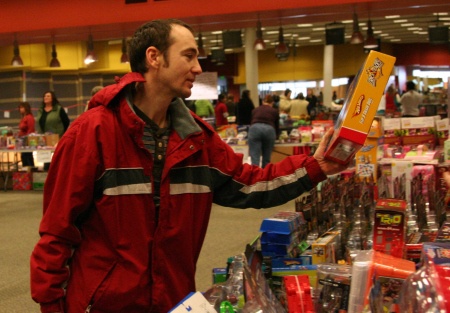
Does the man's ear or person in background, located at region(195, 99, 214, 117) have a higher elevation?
the man's ear

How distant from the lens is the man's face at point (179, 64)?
2014mm

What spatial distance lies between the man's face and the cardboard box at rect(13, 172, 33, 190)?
32.4ft

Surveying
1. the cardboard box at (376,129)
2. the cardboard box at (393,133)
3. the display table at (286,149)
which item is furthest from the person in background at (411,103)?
the cardboard box at (376,129)

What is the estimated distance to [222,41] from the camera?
11266 millimetres

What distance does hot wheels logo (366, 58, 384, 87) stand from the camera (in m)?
1.90

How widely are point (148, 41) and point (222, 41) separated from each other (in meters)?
9.39

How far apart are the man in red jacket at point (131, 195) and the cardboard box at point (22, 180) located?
977cm

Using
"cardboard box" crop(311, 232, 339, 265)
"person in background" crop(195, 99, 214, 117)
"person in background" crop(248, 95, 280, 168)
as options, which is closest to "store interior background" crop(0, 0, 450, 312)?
"person in background" crop(248, 95, 280, 168)

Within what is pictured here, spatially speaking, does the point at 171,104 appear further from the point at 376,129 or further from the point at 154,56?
the point at 376,129

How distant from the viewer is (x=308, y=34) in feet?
73.3

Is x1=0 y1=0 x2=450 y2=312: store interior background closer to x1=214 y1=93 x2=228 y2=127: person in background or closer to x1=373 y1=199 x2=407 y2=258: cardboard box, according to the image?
x1=214 y1=93 x2=228 y2=127: person in background

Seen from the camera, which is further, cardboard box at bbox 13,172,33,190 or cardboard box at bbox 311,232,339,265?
cardboard box at bbox 13,172,33,190

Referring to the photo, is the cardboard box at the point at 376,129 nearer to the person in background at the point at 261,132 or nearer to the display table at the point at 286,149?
the display table at the point at 286,149

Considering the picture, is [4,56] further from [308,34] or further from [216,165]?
[216,165]
